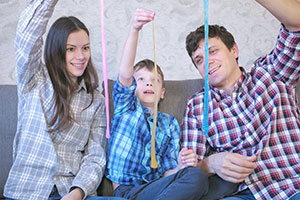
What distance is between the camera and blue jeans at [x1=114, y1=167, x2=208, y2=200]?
1121 mm

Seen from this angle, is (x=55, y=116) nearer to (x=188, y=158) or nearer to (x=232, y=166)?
(x=188, y=158)

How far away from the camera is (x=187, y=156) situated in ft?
4.18

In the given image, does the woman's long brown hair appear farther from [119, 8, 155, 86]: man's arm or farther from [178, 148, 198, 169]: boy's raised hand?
[178, 148, 198, 169]: boy's raised hand

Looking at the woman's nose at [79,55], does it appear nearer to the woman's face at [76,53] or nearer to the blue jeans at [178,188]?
the woman's face at [76,53]

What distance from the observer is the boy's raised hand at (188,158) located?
1260mm

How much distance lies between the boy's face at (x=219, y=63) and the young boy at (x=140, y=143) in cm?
20

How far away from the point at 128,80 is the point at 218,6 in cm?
103

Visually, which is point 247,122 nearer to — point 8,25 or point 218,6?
point 218,6

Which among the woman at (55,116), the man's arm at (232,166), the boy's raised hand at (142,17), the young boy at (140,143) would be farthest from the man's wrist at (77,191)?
the boy's raised hand at (142,17)

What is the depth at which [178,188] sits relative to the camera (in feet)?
3.70

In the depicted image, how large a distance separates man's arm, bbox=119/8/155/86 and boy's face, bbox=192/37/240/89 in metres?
0.38

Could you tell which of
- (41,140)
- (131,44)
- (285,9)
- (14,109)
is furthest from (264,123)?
(14,109)

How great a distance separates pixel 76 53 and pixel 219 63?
0.58 m

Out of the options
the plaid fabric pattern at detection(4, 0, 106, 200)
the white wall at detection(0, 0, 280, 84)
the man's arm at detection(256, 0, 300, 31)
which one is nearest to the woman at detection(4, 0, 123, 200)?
A: the plaid fabric pattern at detection(4, 0, 106, 200)
